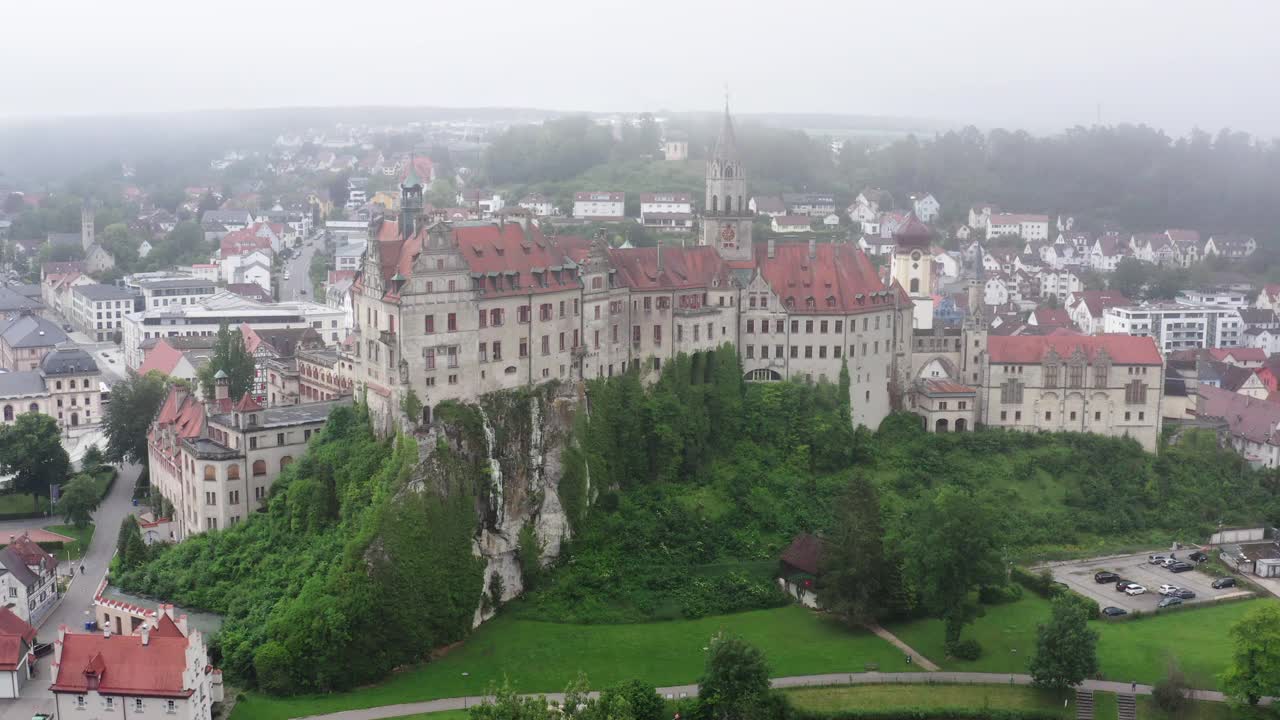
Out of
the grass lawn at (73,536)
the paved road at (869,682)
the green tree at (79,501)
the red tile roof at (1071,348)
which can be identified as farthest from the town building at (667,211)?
the paved road at (869,682)

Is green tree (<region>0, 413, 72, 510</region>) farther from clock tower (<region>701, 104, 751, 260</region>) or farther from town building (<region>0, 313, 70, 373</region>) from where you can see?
clock tower (<region>701, 104, 751, 260</region>)

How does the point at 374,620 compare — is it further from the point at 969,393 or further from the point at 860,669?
the point at 969,393

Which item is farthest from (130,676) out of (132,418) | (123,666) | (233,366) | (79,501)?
(132,418)

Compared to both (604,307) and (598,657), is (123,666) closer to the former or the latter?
(598,657)

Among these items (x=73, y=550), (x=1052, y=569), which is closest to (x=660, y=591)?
(x=1052, y=569)

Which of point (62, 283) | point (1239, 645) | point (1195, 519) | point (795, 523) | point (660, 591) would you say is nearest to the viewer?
point (1239, 645)

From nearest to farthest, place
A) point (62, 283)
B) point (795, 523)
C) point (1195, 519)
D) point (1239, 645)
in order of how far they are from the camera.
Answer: point (1239, 645)
point (795, 523)
point (1195, 519)
point (62, 283)
